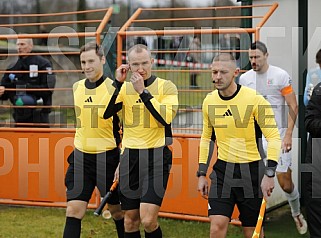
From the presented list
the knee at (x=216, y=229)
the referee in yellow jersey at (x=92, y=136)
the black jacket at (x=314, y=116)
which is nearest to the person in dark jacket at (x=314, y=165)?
the black jacket at (x=314, y=116)

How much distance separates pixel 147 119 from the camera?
556 cm

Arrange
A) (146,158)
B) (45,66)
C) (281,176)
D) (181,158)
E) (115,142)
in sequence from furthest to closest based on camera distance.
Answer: (45,66) → (181,158) → (281,176) → (115,142) → (146,158)

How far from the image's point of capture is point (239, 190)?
201 inches

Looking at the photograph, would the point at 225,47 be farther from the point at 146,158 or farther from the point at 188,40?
the point at 146,158

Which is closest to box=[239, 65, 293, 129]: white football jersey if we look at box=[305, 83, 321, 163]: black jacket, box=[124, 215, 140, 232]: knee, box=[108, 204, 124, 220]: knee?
box=[305, 83, 321, 163]: black jacket

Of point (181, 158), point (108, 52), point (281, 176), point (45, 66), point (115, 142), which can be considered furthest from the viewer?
point (45, 66)

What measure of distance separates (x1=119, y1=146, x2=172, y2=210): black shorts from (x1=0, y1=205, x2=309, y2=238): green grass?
1.55m

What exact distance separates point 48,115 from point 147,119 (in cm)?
375

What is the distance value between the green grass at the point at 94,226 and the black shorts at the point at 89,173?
132cm

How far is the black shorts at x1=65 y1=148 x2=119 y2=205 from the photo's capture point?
18.6 ft

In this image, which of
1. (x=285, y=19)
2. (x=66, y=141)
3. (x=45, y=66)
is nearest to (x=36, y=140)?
(x=66, y=141)

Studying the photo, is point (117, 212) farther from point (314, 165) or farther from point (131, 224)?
point (314, 165)

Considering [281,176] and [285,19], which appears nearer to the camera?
[281,176]

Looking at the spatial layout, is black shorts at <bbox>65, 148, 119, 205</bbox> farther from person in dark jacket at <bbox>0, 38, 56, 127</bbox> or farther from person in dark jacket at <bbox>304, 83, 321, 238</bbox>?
person in dark jacket at <bbox>0, 38, 56, 127</bbox>
